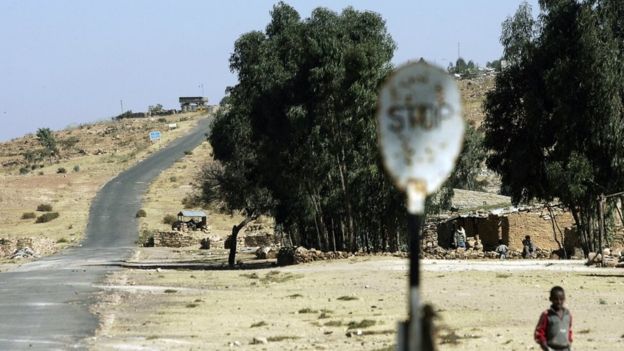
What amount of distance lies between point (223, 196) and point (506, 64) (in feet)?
68.2

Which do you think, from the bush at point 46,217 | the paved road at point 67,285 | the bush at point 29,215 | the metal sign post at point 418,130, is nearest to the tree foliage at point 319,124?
the paved road at point 67,285

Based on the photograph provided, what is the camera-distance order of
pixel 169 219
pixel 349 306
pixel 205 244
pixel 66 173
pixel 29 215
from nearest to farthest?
pixel 349 306
pixel 205 244
pixel 169 219
pixel 29 215
pixel 66 173

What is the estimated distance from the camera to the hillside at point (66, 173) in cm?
7938

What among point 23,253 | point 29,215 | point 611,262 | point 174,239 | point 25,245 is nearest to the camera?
point 611,262

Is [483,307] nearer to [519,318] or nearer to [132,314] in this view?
[519,318]

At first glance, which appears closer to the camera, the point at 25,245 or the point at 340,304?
the point at 340,304

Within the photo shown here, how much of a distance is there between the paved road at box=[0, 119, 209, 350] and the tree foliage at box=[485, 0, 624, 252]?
16.2 metres

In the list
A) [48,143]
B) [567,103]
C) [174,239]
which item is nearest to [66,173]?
[48,143]

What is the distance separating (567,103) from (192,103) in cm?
14508

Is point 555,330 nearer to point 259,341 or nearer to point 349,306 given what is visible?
point 259,341

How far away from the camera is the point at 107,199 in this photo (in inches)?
3735

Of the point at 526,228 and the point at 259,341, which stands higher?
the point at 526,228

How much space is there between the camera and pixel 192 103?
592ft

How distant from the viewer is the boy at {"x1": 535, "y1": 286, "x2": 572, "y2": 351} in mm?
10688
